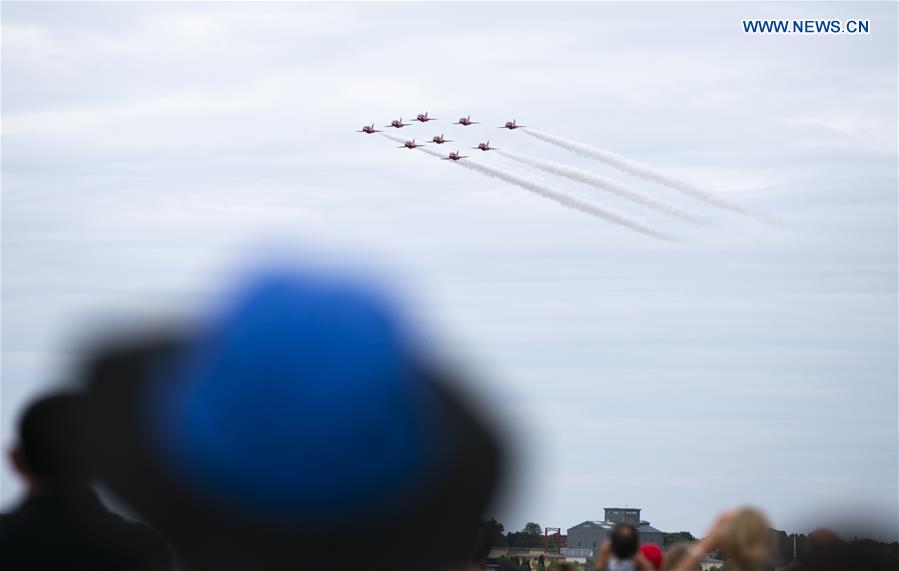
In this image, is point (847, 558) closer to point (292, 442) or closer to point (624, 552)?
point (624, 552)

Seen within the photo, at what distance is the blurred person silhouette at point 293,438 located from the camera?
7.31 feet

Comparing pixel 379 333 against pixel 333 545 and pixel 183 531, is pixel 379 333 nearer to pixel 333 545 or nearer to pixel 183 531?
pixel 333 545

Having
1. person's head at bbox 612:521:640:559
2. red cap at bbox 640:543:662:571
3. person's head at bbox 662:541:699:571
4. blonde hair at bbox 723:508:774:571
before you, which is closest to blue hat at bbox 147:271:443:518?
blonde hair at bbox 723:508:774:571

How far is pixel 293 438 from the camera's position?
7.42 feet

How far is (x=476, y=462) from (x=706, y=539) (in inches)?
261

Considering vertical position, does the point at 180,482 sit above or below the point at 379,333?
below

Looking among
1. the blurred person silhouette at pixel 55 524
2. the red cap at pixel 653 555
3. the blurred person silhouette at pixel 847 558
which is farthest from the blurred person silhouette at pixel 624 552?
the blurred person silhouette at pixel 55 524

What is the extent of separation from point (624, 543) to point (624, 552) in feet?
0.32

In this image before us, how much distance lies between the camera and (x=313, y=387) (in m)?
2.24

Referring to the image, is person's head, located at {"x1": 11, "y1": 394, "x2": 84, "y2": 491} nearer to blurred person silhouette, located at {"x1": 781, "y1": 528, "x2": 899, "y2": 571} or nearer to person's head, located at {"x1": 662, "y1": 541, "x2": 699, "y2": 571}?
blurred person silhouette, located at {"x1": 781, "y1": 528, "x2": 899, "y2": 571}

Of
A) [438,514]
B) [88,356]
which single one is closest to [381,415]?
[438,514]

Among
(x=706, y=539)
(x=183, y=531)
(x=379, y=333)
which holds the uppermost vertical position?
(x=706, y=539)

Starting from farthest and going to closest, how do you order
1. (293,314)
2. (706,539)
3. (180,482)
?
(706,539)
(180,482)
(293,314)

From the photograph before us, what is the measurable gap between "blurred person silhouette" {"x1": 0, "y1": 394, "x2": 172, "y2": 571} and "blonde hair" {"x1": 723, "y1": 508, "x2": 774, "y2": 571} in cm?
535
